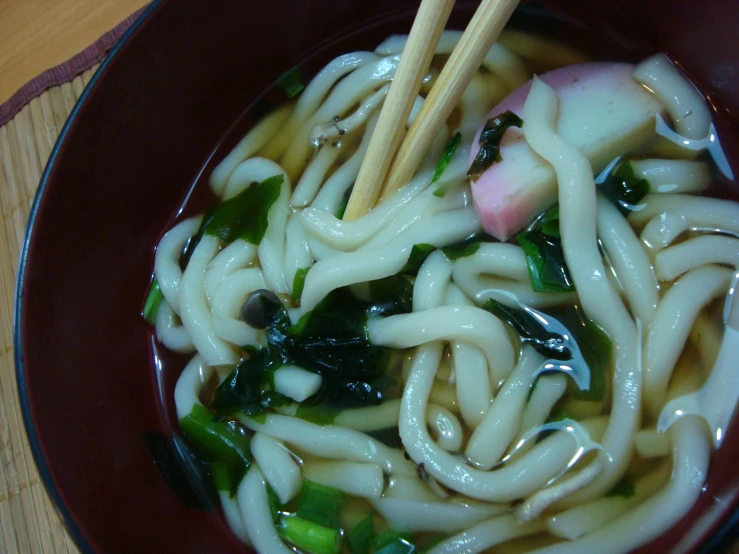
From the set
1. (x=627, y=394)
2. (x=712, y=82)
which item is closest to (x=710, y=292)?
(x=627, y=394)

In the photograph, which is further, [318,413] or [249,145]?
[249,145]

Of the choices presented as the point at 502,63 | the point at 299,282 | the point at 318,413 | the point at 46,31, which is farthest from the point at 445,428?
the point at 46,31

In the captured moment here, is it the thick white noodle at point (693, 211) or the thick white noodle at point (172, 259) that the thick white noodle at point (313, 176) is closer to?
the thick white noodle at point (172, 259)

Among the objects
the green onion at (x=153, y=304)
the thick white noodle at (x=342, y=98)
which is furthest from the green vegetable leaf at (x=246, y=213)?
the green onion at (x=153, y=304)

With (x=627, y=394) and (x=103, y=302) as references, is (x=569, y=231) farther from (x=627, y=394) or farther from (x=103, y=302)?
(x=103, y=302)

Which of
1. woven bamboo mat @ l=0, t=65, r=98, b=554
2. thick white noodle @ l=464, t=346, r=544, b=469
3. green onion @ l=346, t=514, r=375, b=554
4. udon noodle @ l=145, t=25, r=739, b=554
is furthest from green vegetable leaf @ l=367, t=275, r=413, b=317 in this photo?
woven bamboo mat @ l=0, t=65, r=98, b=554

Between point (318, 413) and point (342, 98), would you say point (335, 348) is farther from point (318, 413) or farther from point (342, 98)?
point (342, 98)
